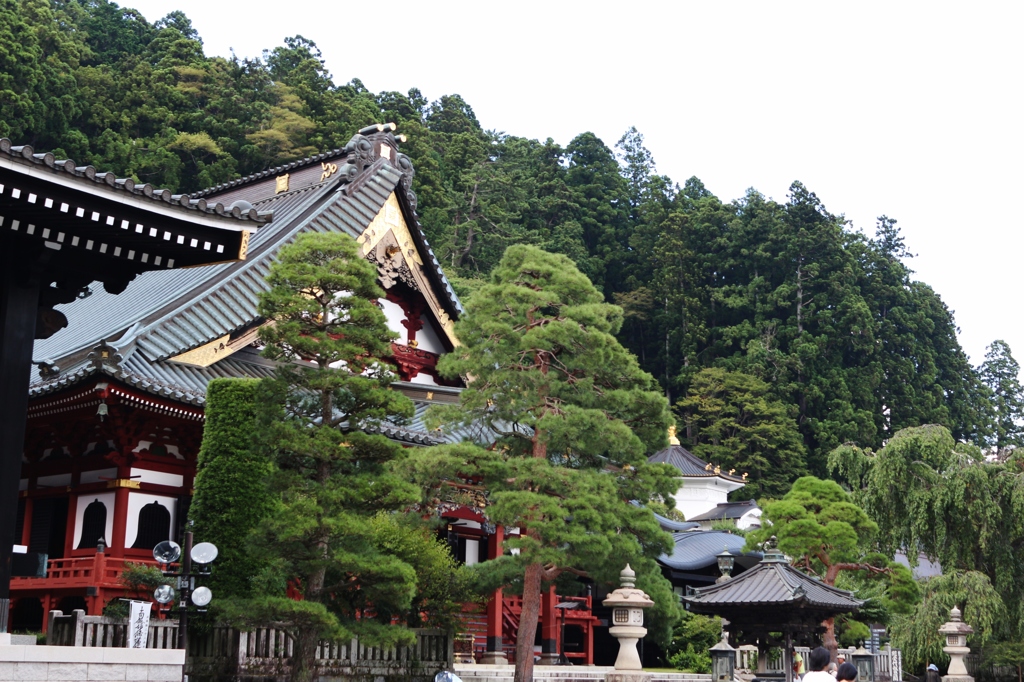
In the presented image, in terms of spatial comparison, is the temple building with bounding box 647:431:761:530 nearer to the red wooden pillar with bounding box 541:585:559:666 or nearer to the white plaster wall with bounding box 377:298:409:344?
the red wooden pillar with bounding box 541:585:559:666

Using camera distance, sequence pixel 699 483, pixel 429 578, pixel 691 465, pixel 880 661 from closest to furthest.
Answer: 1. pixel 429 578
2. pixel 880 661
3. pixel 691 465
4. pixel 699 483

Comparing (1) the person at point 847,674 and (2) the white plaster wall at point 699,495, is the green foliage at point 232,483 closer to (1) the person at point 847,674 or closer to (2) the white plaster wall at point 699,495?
(1) the person at point 847,674

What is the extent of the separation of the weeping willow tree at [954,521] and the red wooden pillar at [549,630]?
1168cm

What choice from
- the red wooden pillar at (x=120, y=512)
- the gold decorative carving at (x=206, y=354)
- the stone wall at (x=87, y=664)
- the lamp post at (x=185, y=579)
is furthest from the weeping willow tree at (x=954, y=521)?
the stone wall at (x=87, y=664)

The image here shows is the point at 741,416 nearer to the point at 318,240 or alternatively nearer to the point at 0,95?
the point at 0,95

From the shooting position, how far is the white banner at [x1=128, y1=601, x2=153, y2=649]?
37.9 feet

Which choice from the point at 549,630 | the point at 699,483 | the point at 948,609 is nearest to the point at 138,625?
the point at 549,630

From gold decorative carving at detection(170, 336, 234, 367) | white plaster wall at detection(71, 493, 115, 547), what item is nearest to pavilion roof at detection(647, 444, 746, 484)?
gold decorative carving at detection(170, 336, 234, 367)

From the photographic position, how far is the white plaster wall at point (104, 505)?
1675 cm

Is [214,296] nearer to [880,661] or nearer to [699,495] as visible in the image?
[880,661]

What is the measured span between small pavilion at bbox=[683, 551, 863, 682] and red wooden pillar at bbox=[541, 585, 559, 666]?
13.5ft

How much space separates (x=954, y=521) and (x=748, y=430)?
93.2 feet

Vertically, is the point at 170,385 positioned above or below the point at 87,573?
above

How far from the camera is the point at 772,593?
18.6m
